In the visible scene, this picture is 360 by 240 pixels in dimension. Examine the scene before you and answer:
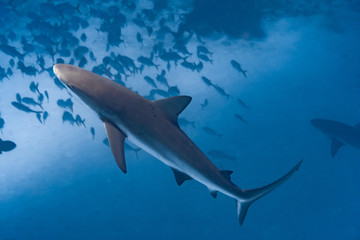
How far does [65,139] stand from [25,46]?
49.7ft

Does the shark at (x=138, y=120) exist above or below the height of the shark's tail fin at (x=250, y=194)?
above

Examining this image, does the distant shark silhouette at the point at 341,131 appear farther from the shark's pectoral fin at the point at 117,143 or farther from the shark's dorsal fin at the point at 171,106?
the shark's pectoral fin at the point at 117,143

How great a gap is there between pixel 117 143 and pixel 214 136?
1039 inches

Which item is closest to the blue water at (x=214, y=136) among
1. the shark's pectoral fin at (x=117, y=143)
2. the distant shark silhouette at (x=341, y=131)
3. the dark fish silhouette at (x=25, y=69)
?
the dark fish silhouette at (x=25, y=69)

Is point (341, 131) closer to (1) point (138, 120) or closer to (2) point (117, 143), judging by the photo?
(1) point (138, 120)

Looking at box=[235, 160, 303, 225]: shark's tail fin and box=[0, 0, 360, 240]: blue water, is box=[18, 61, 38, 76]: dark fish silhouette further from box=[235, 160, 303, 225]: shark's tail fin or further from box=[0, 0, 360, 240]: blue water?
box=[235, 160, 303, 225]: shark's tail fin

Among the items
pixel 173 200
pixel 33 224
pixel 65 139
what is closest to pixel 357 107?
pixel 173 200

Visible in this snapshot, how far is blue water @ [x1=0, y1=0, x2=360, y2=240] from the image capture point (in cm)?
1695

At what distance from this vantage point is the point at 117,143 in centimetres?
219

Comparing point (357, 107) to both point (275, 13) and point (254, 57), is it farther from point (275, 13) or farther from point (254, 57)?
point (275, 13)

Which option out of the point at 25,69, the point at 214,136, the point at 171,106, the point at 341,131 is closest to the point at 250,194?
the point at 171,106

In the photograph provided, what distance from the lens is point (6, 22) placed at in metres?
12.7

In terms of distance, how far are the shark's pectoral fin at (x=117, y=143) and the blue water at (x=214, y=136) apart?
13.9 metres

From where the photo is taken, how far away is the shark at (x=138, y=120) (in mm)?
2227
